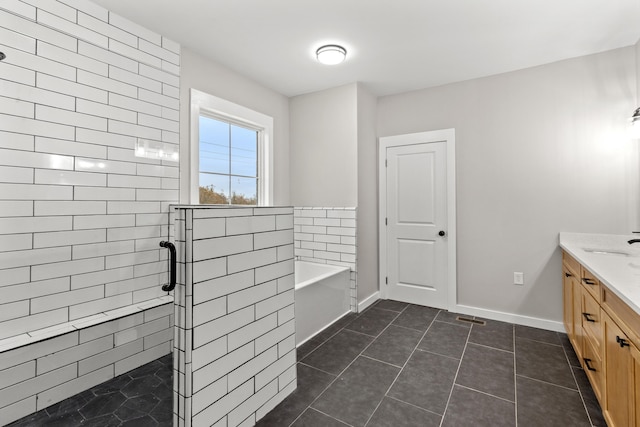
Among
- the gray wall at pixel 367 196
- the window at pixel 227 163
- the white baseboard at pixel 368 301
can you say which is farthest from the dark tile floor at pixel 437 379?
the window at pixel 227 163

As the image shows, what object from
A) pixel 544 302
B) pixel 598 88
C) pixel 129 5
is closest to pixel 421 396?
pixel 544 302

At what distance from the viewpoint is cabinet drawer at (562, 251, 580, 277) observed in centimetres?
215

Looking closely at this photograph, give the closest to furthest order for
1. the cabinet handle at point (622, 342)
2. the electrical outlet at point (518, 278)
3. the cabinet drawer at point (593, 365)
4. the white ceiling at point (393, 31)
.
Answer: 1. the cabinet handle at point (622, 342)
2. the cabinet drawer at point (593, 365)
3. the white ceiling at point (393, 31)
4. the electrical outlet at point (518, 278)

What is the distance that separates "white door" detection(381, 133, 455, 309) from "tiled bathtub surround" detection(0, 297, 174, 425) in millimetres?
2530

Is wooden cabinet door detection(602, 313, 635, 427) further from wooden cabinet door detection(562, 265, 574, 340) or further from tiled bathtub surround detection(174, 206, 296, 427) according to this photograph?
tiled bathtub surround detection(174, 206, 296, 427)

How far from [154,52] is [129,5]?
36cm

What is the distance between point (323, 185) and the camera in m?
3.54

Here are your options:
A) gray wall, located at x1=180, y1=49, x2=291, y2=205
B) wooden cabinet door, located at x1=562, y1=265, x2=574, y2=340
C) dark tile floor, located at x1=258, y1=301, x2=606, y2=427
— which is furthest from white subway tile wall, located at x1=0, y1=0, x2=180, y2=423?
wooden cabinet door, located at x1=562, y1=265, x2=574, y2=340

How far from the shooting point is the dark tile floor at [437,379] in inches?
66.1

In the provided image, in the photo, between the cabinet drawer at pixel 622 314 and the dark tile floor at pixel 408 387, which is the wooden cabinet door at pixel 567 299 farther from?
the cabinet drawer at pixel 622 314

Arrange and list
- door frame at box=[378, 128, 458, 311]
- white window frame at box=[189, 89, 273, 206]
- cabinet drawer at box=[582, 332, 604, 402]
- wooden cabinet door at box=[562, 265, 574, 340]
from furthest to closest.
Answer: door frame at box=[378, 128, 458, 311] → white window frame at box=[189, 89, 273, 206] → wooden cabinet door at box=[562, 265, 574, 340] → cabinet drawer at box=[582, 332, 604, 402]

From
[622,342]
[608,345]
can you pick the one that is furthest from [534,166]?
[622,342]

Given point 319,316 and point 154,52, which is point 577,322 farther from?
point 154,52

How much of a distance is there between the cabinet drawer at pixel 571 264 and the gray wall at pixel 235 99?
9.40ft
